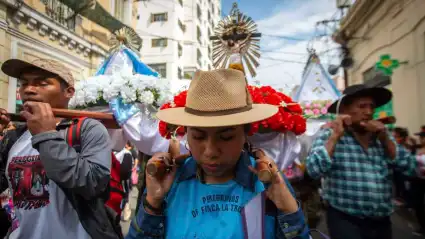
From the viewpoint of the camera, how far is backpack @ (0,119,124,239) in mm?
1614

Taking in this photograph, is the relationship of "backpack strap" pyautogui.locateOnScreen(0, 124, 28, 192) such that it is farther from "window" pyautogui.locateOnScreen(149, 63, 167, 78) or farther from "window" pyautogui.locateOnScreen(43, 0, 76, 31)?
"window" pyautogui.locateOnScreen(149, 63, 167, 78)

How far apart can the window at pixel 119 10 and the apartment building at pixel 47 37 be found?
30cm

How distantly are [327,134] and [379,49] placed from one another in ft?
28.7

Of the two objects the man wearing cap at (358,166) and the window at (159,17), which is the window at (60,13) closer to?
the man wearing cap at (358,166)

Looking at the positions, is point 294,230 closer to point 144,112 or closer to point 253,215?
point 253,215

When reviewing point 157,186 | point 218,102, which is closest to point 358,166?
point 218,102

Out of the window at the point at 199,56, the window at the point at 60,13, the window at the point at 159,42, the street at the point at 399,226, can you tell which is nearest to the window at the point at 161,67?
the window at the point at 159,42

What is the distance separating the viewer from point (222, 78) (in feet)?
4.03

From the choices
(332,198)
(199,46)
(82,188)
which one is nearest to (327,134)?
(332,198)

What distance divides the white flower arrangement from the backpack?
793mm

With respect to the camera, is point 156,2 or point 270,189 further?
point 156,2

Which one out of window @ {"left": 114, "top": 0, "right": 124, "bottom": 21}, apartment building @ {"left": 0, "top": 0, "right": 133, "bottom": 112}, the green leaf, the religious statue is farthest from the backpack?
window @ {"left": 114, "top": 0, "right": 124, "bottom": 21}

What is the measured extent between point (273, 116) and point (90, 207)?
143 cm

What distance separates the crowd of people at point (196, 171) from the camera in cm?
118
